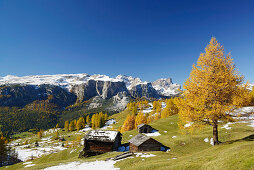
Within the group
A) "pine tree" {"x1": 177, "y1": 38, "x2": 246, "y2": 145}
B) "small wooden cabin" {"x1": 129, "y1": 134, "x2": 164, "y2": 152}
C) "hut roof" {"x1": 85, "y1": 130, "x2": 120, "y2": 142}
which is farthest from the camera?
"hut roof" {"x1": 85, "y1": 130, "x2": 120, "y2": 142}

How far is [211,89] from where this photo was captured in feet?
56.3

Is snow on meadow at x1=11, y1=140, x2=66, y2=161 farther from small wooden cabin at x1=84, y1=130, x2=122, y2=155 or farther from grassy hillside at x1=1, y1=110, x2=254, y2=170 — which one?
small wooden cabin at x1=84, y1=130, x2=122, y2=155

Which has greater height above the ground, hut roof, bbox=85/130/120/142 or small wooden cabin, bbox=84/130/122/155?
hut roof, bbox=85/130/120/142

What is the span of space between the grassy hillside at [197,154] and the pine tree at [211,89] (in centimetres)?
395

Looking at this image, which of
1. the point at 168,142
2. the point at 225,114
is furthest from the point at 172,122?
the point at 225,114

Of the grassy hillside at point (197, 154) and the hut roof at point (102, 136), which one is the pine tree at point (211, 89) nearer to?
the grassy hillside at point (197, 154)

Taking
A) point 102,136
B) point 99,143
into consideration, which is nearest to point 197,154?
point 102,136

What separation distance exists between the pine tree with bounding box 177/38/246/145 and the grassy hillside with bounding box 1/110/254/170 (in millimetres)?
3952

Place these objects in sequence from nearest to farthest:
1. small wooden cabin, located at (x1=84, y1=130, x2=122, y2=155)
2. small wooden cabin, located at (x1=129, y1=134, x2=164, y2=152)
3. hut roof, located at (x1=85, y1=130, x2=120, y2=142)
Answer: small wooden cabin, located at (x1=129, y1=134, x2=164, y2=152), small wooden cabin, located at (x1=84, y1=130, x2=122, y2=155), hut roof, located at (x1=85, y1=130, x2=120, y2=142)

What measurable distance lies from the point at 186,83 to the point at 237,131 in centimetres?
3813

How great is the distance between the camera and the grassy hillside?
38.7 feet

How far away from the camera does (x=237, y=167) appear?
33.4ft

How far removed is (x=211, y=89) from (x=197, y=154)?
10.1m

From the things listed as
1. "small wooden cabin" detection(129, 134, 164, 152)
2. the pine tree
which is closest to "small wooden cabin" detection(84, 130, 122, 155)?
"small wooden cabin" detection(129, 134, 164, 152)
